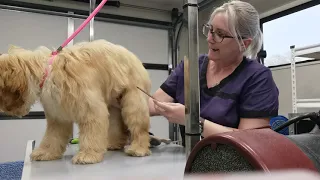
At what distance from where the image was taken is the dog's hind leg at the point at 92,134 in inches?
36.9

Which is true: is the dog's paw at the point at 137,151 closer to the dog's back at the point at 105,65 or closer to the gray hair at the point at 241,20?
the dog's back at the point at 105,65

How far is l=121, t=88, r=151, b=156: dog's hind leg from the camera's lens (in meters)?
1.08

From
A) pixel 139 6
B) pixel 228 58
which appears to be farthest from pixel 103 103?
pixel 139 6

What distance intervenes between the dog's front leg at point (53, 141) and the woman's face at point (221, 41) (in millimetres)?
638

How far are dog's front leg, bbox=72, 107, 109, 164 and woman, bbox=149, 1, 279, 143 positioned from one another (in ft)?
0.68

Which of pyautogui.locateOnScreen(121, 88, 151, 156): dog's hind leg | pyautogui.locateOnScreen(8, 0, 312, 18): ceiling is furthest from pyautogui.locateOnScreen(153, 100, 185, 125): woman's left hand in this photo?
pyautogui.locateOnScreen(8, 0, 312, 18): ceiling

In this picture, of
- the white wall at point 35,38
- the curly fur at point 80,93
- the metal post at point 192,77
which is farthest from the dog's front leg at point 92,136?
the white wall at point 35,38

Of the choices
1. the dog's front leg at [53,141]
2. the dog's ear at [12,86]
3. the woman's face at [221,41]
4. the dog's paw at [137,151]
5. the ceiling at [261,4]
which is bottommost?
the dog's paw at [137,151]

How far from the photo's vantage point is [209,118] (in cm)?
114

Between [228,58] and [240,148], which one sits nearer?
[240,148]

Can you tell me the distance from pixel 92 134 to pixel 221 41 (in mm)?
602

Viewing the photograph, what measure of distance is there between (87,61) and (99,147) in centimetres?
32

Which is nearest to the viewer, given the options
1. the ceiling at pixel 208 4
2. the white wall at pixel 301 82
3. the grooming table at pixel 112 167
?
the grooming table at pixel 112 167

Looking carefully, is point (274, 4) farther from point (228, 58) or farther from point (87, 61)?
point (87, 61)
